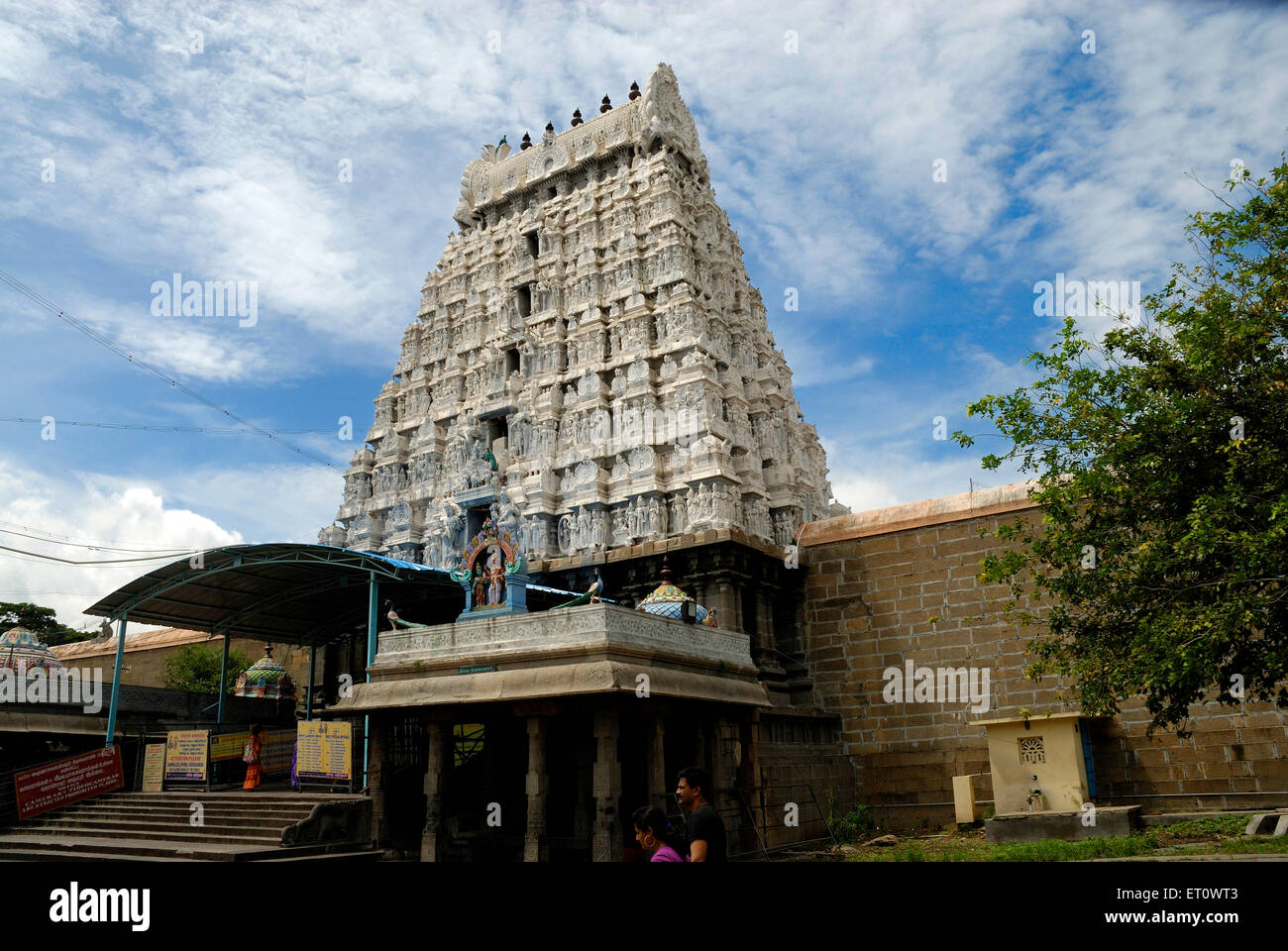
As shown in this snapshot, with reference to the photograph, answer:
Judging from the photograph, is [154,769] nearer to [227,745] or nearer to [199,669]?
[227,745]

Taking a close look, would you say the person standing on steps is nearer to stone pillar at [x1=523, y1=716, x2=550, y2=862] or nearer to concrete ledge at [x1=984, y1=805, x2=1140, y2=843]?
stone pillar at [x1=523, y1=716, x2=550, y2=862]

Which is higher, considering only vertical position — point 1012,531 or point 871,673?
point 1012,531

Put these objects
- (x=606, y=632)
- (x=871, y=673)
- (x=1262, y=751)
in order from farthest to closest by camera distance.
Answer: (x=871, y=673)
(x=1262, y=751)
(x=606, y=632)

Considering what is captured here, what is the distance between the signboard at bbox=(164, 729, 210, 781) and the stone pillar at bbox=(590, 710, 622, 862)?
10.5m

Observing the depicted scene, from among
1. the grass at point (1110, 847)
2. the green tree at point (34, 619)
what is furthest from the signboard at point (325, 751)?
the green tree at point (34, 619)

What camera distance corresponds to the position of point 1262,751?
18.3 m

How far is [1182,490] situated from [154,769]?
2108cm

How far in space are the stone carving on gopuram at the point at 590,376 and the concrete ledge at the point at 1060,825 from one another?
30.8 feet

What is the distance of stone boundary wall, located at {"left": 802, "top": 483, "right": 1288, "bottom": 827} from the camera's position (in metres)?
18.9

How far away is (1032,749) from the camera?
18.5 meters
